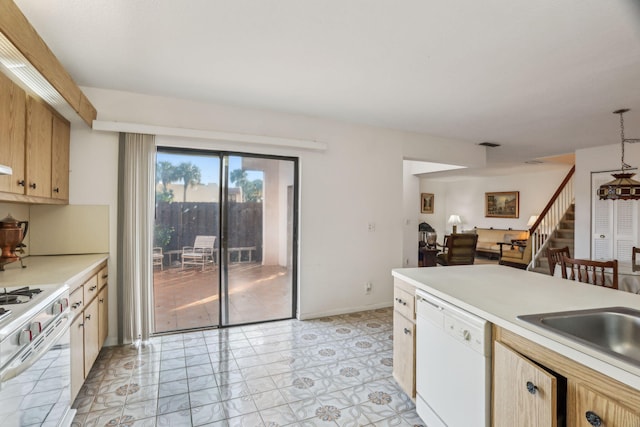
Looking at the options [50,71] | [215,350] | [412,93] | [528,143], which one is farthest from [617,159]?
[50,71]

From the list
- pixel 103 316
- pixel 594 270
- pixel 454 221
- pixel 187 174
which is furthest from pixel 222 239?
pixel 454 221

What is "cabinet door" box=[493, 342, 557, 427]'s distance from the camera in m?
1.12

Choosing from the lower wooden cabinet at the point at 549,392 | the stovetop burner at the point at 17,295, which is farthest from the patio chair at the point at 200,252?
the lower wooden cabinet at the point at 549,392

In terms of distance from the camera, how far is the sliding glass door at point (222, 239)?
334 centimetres

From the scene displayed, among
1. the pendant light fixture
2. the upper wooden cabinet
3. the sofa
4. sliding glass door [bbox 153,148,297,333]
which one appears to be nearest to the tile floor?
sliding glass door [bbox 153,148,297,333]

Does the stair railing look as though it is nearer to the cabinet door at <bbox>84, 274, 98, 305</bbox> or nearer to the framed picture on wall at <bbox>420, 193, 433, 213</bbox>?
the framed picture on wall at <bbox>420, 193, 433, 213</bbox>

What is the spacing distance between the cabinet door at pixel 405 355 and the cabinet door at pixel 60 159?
113 inches

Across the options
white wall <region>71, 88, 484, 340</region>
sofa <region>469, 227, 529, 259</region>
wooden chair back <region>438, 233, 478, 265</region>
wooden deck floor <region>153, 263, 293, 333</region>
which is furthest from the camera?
sofa <region>469, 227, 529, 259</region>

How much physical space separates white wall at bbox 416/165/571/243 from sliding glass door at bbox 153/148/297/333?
7.22 metres

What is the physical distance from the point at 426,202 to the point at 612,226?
526cm

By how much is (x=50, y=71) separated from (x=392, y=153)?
3572mm

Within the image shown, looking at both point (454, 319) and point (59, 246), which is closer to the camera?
point (454, 319)

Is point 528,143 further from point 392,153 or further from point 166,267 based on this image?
point 166,267

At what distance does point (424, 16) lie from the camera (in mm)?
1841
